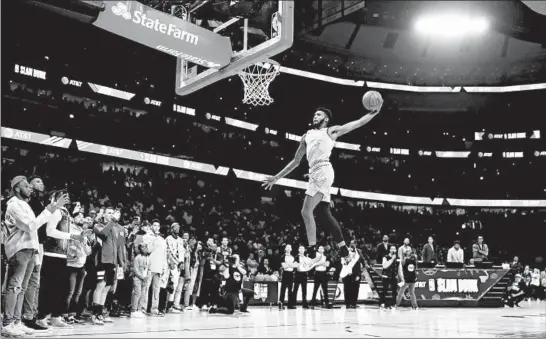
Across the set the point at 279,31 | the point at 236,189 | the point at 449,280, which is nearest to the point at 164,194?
the point at 236,189

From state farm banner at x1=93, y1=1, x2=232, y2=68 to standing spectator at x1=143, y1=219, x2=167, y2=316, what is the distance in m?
4.14

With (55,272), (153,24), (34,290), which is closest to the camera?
(34,290)

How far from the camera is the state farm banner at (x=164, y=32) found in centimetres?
824

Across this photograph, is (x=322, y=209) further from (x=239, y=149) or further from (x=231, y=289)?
(x=239, y=149)

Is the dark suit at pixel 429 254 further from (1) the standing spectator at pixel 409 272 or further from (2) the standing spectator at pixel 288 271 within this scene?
(2) the standing spectator at pixel 288 271

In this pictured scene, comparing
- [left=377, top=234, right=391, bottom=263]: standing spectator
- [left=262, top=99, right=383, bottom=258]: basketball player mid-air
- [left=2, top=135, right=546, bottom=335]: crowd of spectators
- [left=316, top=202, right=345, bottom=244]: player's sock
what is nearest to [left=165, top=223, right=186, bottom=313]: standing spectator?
[left=2, top=135, right=546, bottom=335]: crowd of spectators

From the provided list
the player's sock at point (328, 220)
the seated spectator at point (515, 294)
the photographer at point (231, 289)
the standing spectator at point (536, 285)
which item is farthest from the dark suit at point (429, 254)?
the player's sock at point (328, 220)

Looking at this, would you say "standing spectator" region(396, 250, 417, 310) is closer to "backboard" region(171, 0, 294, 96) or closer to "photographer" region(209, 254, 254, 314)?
"photographer" region(209, 254, 254, 314)

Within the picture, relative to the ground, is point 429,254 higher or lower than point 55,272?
higher

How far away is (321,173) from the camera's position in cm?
650

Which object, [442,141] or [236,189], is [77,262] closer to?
[236,189]

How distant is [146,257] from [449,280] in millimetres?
10839

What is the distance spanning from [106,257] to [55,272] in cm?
175

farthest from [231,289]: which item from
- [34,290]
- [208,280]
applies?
[34,290]
